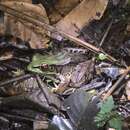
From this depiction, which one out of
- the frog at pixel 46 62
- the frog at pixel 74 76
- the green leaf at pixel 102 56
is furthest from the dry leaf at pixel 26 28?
the green leaf at pixel 102 56

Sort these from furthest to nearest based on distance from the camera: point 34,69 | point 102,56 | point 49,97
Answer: point 102,56 → point 34,69 → point 49,97

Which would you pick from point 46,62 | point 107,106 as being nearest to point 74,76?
point 46,62

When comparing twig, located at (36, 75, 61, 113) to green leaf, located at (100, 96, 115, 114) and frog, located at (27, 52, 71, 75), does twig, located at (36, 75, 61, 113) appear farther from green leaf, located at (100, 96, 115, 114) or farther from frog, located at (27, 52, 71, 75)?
green leaf, located at (100, 96, 115, 114)

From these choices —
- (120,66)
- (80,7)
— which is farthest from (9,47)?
(120,66)

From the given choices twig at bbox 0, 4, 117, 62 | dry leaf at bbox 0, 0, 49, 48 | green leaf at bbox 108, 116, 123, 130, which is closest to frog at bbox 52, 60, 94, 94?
twig at bbox 0, 4, 117, 62

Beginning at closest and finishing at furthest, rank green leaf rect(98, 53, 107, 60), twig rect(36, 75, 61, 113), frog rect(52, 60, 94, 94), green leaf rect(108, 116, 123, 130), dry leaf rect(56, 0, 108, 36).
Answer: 1. green leaf rect(108, 116, 123, 130)
2. twig rect(36, 75, 61, 113)
3. frog rect(52, 60, 94, 94)
4. green leaf rect(98, 53, 107, 60)
5. dry leaf rect(56, 0, 108, 36)

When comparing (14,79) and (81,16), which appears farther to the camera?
(81,16)

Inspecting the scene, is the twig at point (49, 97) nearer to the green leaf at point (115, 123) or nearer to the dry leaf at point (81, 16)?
the green leaf at point (115, 123)

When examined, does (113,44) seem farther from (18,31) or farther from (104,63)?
(18,31)

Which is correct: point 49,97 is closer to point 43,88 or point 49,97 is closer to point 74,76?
point 43,88
